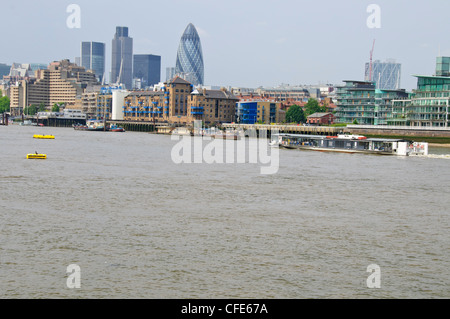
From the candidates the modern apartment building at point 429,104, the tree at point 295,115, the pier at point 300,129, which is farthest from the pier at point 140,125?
the modern apartment building at point 429,104

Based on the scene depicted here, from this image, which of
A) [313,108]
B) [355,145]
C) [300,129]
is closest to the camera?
[355,145]

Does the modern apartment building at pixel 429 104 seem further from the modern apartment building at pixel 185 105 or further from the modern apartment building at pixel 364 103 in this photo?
the modern apartment building at pixel 185 105

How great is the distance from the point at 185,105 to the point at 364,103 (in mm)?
53921

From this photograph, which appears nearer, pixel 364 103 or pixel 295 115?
pixel 364 103

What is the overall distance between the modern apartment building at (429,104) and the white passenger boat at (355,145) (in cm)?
2675

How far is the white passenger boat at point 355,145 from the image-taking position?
244 feet

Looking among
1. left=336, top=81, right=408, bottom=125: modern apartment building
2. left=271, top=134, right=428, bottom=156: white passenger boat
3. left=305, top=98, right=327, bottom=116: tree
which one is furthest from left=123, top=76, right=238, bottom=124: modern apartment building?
left=271, top=134, right=428, bottom=156: white passenger boat

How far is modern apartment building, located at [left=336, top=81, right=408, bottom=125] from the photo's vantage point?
131 meters

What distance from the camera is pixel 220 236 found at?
77.6ft

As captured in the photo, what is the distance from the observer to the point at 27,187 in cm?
3562

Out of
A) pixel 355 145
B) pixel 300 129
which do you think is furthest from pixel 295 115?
pixel 355 145

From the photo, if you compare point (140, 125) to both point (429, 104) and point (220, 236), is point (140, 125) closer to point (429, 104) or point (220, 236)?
point (429, 104)

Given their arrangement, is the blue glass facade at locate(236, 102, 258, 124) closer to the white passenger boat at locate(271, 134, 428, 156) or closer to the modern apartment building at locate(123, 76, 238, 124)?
the modern apartment building at locate(123, 76, 238, 124)
